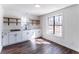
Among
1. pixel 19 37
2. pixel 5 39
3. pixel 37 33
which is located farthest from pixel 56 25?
pixel 5 39

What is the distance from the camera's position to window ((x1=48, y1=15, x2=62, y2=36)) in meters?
5.24

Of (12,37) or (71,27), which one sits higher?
(71,27)

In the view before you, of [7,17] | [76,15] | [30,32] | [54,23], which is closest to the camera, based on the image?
[76,15]

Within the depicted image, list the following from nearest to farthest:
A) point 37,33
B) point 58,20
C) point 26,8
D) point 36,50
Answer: point 36,50 → point 26,8 → point 58,20 → point 37,33

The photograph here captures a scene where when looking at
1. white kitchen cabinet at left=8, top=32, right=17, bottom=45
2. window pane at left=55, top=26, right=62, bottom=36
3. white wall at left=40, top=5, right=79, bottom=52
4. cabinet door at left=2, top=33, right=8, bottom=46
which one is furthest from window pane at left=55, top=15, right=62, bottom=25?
cabinet door at left=2, top=33, right=8, bottom=46

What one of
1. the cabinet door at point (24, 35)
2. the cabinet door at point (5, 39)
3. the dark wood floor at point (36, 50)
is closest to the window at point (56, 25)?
the dark wood floor at point (36, 50)

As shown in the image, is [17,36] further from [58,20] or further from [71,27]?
[71,27]

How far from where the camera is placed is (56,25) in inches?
221

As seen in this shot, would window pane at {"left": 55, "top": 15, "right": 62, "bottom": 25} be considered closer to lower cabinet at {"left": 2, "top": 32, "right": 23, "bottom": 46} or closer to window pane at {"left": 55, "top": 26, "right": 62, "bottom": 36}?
window pane at {"left": 55, "top": 26, "right": 62, "bottom": 36}

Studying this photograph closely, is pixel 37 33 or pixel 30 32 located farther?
pixel 37 33

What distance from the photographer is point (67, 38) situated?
433 cm

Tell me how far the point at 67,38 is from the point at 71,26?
678mm
